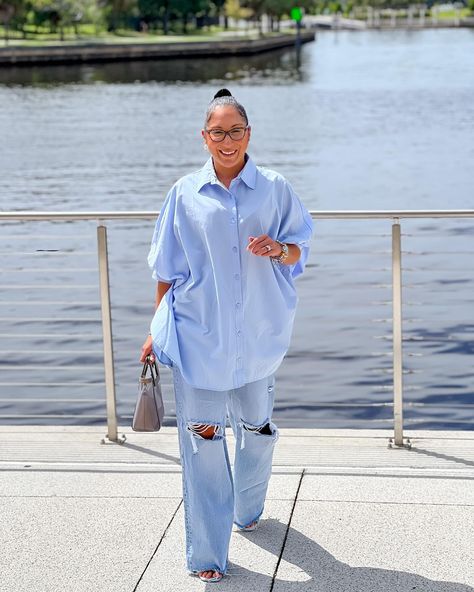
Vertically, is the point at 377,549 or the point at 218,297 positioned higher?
the point at 218,297

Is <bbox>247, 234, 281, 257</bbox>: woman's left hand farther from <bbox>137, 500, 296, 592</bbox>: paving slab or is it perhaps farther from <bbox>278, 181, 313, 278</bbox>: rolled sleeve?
<bbox>137, 500, 296, 592</bbox>: paving slab

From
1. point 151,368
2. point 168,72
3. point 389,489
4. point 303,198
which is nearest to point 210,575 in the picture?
point 151,368

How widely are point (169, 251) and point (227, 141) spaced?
39cm

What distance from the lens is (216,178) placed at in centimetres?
357

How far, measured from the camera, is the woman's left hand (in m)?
3.46

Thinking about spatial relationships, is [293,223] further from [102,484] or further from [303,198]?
[303,198]

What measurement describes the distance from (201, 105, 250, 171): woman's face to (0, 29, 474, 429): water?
1472 mm

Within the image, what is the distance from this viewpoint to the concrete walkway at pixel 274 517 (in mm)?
3615

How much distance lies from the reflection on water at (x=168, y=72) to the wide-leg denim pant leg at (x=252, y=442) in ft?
178

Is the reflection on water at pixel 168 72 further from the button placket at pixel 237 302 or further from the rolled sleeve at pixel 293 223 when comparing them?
the button placket at pixel 237 302

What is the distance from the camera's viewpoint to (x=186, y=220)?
3.57 meters

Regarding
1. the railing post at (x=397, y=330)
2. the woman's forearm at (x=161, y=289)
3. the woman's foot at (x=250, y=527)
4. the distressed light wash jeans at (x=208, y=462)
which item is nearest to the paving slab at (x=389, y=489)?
the woman's foot at (x=250, y=527)

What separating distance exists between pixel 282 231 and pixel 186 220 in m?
0.31

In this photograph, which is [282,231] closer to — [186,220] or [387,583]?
[186,220]
